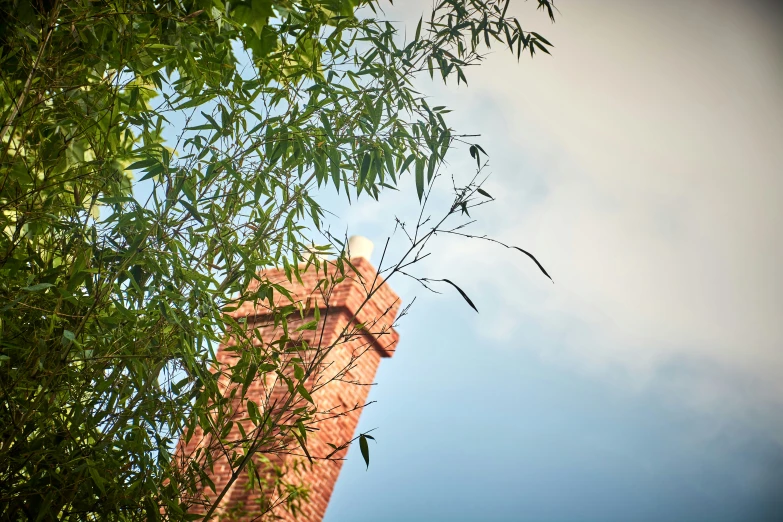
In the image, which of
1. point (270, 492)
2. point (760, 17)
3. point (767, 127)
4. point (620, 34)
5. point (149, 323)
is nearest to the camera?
point (149, 323)

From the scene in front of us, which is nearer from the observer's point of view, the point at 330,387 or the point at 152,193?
the point at 152,193

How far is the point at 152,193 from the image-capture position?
1561mm

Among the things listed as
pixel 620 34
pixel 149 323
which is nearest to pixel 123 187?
pixel 149 323

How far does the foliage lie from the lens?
1.39 meters

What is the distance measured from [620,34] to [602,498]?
866 centimetres

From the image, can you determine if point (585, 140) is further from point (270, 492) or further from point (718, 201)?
point (270, 492)

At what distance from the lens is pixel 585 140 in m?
→ 7.17

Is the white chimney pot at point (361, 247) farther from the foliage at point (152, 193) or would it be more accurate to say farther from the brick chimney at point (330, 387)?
the foliage at point (152, 193)

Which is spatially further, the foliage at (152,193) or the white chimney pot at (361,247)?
the white chimney pot at (361,247)

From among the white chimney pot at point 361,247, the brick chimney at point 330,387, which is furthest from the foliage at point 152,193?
the white chimney pot at point 361,247

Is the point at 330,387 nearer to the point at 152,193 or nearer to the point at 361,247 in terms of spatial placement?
the point at 361,247

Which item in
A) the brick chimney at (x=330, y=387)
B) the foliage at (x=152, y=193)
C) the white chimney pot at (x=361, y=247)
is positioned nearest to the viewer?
the foliage at (x=152, y=193)

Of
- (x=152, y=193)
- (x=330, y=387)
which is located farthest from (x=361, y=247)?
(x=152, y=193)

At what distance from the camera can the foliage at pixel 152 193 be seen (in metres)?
1.39
